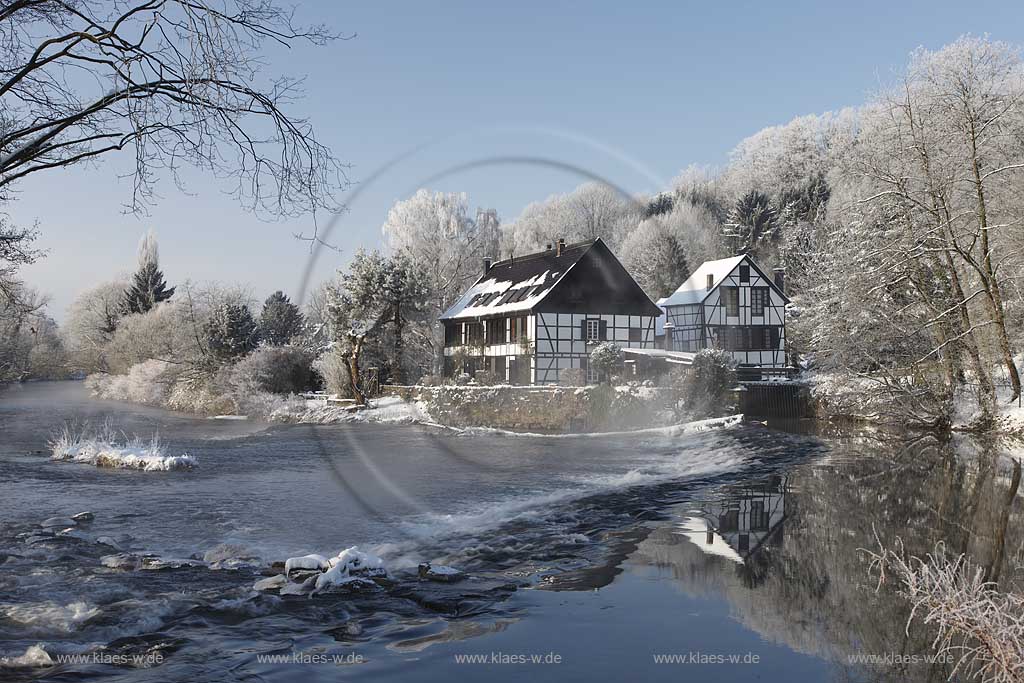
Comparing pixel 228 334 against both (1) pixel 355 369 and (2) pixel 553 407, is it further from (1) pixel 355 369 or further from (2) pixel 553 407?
(2) pixel 553 407

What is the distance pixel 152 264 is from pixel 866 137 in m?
69.6

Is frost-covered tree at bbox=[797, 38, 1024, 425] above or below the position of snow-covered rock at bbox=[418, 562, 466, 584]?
above

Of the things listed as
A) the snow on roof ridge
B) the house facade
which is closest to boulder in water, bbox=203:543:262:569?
the house facade

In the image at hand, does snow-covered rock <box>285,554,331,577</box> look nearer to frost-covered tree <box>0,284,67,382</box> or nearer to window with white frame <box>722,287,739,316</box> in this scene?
frost-covered tree <box>0,284,67,382</box>

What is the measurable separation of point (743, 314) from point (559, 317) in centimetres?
1501

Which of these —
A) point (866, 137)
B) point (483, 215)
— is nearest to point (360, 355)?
point (483, 215)

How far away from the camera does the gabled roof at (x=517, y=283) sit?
4362cm

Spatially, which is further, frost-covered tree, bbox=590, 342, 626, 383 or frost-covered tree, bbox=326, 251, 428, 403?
frost-covered tree, bbox=326, 251, 428, 403

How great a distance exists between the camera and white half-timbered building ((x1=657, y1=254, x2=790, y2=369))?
50531 millimetres

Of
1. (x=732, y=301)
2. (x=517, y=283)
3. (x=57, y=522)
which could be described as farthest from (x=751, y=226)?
(x=57, y=522)

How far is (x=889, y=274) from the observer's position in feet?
89.8

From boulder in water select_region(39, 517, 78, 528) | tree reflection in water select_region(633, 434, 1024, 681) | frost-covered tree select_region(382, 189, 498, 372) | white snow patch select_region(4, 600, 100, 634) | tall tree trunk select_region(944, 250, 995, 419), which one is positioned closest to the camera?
tree reflection in water select_region(633, 434, 1024, 681)

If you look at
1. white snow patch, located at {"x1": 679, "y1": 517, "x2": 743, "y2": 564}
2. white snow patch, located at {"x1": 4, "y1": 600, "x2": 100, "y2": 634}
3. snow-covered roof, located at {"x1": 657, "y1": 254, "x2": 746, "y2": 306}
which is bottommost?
white snow patch, located at {"x1": 679, "y1": 517, "x2": 743, "y2": 564}

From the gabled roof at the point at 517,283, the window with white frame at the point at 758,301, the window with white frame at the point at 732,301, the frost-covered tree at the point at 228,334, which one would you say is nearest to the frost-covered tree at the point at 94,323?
the frost-covered tree at the point at 228,334
